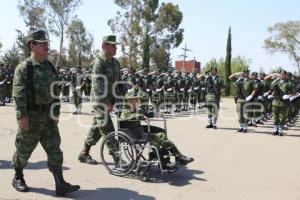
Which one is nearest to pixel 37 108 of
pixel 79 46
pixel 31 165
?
pixel 31 165

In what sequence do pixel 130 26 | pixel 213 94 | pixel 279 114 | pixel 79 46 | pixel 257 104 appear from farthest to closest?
pixel 79 46 < pixel 130 26 < pixel 257 104 < pixel 213 94 < pixel 279 114

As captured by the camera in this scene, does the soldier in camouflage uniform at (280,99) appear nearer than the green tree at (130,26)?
Yes

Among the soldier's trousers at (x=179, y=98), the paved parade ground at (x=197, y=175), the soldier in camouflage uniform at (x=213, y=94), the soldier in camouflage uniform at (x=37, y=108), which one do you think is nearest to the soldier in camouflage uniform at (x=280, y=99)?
the paved parade ground at (x=197, y=175)

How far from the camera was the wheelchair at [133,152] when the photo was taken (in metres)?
6.53

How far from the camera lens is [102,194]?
19.2ft

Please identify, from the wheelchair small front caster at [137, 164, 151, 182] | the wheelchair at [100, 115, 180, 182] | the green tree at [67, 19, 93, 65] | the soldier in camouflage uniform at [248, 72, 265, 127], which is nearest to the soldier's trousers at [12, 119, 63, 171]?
the wheelchair at [100, 115, 180, 182]

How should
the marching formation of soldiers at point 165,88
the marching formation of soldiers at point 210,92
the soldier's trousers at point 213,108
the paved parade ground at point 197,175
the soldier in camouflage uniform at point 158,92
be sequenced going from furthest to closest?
1. the soldier in camouflage uniform at point 158,92
2. the marching formation of soldiers at point 165,88
3. the soldier's trousers at point 213,108
4. the marching formation of soldiers at point 210,92
5. the paved parade ground at point 197,175

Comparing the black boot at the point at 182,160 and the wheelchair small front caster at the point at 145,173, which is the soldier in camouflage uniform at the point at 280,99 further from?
the wheelchair small front caster at the point at 145,173

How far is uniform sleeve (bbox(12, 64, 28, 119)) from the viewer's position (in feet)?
17.8

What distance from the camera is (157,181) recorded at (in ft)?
21.7

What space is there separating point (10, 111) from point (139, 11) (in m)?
31.4

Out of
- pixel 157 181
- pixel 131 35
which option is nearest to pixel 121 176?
pixel 157 181

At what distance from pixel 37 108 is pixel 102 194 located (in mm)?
1418

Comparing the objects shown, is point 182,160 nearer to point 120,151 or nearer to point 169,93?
point 120,151
